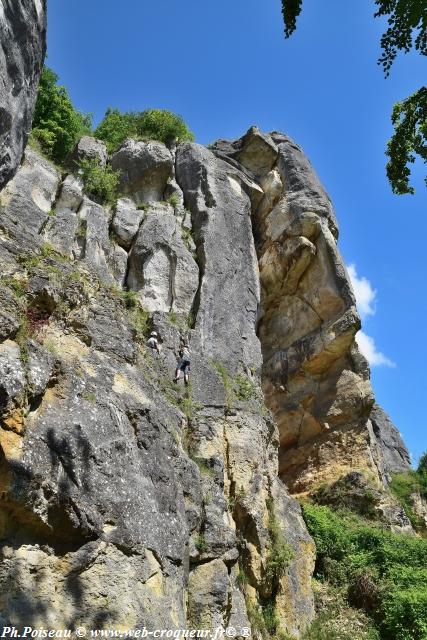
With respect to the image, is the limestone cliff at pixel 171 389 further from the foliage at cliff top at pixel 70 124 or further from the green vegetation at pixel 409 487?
the green vegetation at pixel 409 487

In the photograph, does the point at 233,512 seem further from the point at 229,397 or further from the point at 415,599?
the point at 415,599

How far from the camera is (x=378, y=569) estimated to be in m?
14.5

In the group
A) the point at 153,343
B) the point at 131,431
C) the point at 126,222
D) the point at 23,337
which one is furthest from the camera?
the point at 126,222

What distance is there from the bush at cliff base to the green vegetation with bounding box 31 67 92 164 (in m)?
17.0

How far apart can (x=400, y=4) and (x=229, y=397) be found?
9535mm

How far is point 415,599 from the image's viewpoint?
12.9 m

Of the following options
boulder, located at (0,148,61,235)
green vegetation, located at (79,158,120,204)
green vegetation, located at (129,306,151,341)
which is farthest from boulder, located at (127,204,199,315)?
boulder, located at (0,148,61,235)

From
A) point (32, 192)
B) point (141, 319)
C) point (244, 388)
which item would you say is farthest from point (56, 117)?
point (244, 388)

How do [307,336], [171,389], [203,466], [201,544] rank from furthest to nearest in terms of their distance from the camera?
[307,336]
[171,389]
[203,466]
[201,544]

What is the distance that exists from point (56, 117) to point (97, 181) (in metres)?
6.02

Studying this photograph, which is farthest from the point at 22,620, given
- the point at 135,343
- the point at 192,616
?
the point at 135,343

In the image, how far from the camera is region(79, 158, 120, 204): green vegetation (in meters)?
19.1

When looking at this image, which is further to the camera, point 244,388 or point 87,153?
point 87,153

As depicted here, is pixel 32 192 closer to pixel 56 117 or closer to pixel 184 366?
pixel 184 366
